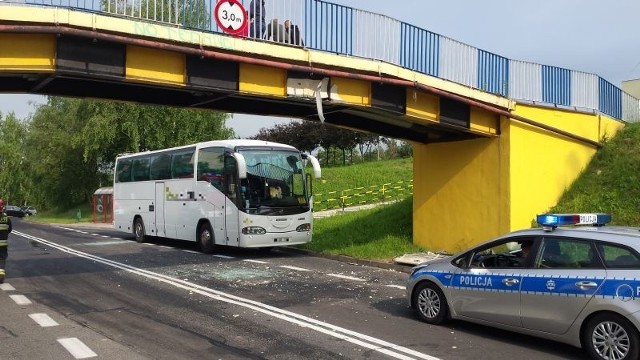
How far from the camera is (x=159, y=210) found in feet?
67.1

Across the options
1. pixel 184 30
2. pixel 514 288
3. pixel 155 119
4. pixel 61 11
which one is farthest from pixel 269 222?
pixel 155 119

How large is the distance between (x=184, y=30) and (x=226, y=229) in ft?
23.3

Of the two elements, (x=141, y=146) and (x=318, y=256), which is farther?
(x=141, y=146)

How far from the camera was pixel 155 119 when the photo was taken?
39844mm

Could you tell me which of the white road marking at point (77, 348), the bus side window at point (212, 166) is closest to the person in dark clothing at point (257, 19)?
the bus side window at point (212, 166)

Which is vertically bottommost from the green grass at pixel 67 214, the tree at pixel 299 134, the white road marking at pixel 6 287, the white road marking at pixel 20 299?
the green grass at pixel 67 214

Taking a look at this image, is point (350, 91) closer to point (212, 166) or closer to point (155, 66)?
point (155, 66)

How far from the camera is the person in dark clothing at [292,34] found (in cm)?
1180

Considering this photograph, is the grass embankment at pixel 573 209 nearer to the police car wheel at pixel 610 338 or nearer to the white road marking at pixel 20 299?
the police car wheel at pixel 610 338

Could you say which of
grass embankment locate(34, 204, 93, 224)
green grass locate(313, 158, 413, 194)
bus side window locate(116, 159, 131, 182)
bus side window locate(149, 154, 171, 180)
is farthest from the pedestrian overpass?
grass embankment locate(34, 204, 93, 224)

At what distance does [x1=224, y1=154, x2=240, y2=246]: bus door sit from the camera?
51.1 feet

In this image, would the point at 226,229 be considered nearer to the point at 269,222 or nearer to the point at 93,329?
the point at 269,222

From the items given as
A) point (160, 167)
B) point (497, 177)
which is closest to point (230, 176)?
point (160, 167)

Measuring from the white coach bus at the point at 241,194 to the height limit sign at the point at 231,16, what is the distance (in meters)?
4.47
